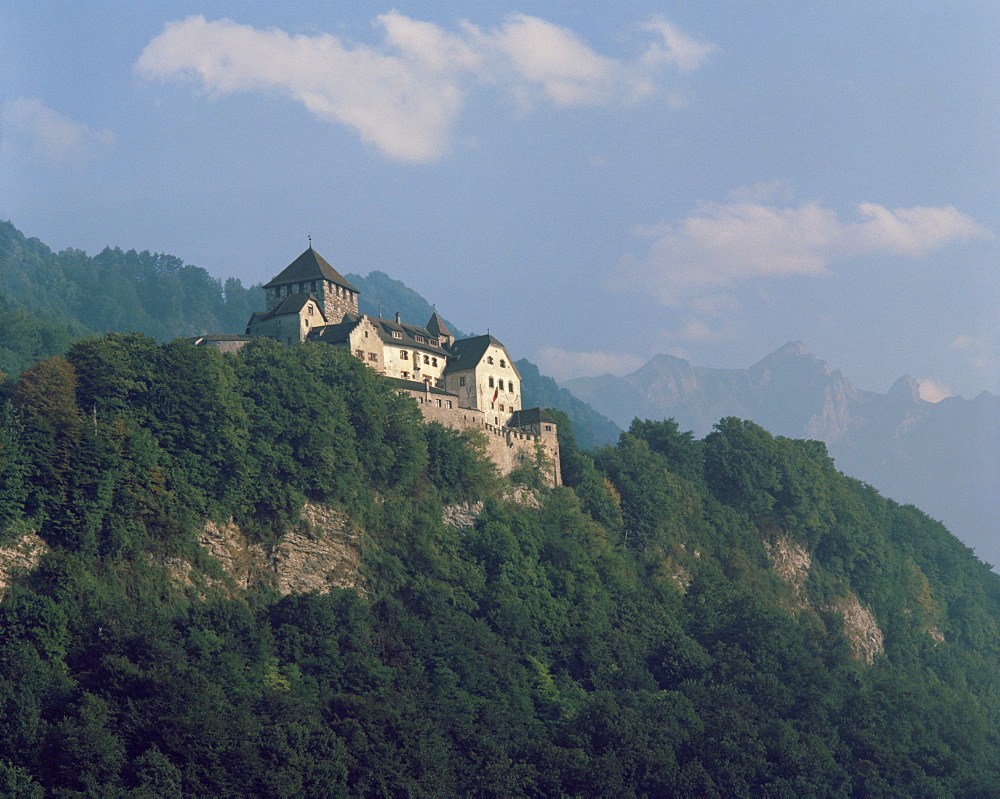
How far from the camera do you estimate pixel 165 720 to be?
55656 mm

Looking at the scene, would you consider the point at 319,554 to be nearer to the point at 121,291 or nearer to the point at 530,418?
the point at 530,418

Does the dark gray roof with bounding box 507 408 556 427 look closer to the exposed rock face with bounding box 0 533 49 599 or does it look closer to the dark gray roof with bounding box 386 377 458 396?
the dark gray roof with bounding box 386 377 458 396

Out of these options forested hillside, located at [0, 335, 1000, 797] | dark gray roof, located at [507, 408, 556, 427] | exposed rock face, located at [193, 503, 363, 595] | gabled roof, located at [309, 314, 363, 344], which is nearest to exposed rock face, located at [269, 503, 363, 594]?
exposed rock face, located at [193, 503, 363, 595]

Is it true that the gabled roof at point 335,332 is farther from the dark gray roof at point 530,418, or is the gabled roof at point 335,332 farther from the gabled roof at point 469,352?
the dark gray roof at point 530,418

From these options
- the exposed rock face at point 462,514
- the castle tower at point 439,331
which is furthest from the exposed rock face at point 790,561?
the exposed rock face at point 462,514

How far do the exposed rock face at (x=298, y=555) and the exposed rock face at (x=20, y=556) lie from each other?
21.9 ft

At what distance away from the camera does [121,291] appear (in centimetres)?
16188

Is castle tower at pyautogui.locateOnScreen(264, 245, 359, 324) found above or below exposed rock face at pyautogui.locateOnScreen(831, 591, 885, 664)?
above

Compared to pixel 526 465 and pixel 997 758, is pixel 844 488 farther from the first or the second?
pixel 526 465

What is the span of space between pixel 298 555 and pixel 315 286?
80.6 ft

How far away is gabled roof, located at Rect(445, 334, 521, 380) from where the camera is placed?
88.8m

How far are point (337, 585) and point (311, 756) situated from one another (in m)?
13.7

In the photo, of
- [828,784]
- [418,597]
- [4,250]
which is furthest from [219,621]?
[4,250]

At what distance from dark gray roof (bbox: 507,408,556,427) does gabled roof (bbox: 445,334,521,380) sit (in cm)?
315
